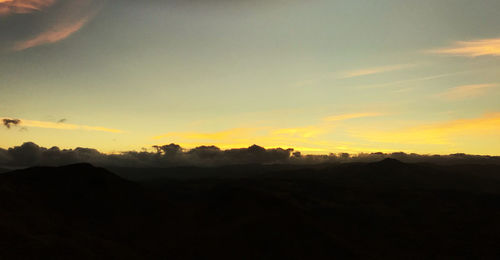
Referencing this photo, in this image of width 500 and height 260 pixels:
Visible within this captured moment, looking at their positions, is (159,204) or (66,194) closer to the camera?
(66,194)

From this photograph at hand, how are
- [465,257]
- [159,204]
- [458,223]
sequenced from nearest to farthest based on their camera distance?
[465,257] → [159,204] → [458,223]

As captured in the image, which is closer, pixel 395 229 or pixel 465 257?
pixel 465 257

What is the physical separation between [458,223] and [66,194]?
16251 cm

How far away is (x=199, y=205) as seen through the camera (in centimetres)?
15412

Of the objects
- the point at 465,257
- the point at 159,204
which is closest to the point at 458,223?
the point at 465,257

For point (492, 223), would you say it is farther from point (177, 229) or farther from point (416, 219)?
point (177, 229)

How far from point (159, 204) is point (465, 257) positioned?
10633cm

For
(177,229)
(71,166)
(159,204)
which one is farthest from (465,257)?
(71,166)

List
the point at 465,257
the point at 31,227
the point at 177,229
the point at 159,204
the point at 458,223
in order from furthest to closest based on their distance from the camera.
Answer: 1. the point at 458,223
2. the point at 159,204
3. the point at 177,229
4. the point at 465,257
5. the point at 31,227

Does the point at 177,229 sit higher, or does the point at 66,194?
the point at 66,194

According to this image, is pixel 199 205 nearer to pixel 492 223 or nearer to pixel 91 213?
pixel 91 213

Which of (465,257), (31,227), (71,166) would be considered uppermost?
(71,166)

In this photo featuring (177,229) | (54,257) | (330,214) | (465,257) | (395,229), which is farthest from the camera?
(330,214)

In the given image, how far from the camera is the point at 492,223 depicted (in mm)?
156500
